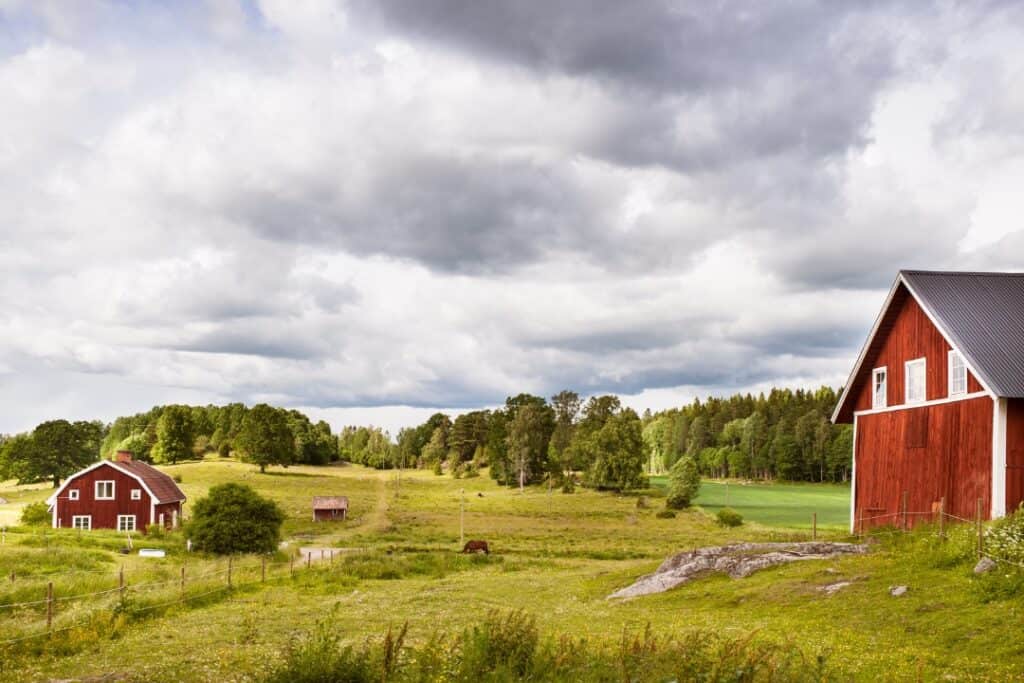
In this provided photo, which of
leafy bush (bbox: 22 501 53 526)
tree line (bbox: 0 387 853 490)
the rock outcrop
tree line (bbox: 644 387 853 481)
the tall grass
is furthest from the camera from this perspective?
tree line (bbox: 644 387 853 481)

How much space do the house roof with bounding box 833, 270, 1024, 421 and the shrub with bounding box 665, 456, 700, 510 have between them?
245ft

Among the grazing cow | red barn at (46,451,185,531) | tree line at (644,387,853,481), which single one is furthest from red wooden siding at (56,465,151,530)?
tree line at (644,387,853,481)

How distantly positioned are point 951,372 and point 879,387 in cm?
558

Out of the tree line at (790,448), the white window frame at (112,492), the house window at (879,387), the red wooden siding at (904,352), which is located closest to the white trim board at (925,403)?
the red wooden siding at (904,352)

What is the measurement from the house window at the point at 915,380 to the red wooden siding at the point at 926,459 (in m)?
0.54

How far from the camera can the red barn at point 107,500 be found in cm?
7519

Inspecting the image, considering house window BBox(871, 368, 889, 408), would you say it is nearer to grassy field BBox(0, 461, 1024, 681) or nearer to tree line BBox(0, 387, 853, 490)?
grassy field BBox(0, 461, 1024, 681)

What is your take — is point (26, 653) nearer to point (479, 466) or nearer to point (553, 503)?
point (553, 503)

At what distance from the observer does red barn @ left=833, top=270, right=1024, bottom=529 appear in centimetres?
2962

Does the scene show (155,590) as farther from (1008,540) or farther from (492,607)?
(1008,540)

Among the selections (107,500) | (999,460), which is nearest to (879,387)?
(999,460)

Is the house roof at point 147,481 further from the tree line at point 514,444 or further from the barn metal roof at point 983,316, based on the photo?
the barn metal roof at point 983,316

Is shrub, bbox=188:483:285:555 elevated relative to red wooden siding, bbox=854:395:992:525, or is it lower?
lower

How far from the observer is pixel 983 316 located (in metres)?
33.3
